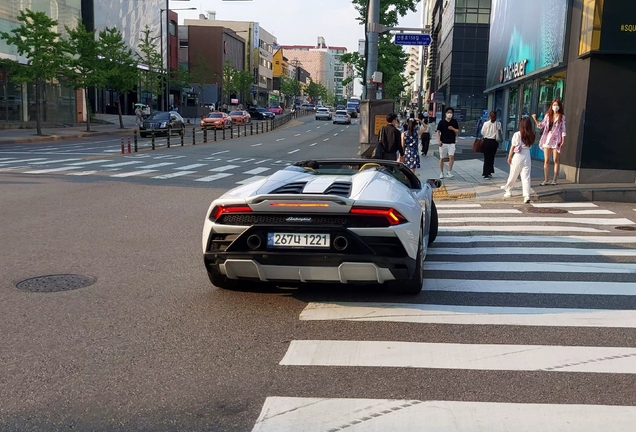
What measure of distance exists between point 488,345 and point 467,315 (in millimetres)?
824

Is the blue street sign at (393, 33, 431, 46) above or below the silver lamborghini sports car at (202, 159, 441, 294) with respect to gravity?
above

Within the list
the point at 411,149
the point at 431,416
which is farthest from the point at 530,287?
the point at 411,149

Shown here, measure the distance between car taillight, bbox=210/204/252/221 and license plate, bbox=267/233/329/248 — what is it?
34 centimetres

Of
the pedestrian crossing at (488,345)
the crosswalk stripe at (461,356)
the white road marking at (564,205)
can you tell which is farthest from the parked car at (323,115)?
the crosswalk stripe at (461,356)

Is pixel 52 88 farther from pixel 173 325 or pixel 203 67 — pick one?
pixel 173 325

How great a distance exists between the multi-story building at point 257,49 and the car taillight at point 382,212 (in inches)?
4736

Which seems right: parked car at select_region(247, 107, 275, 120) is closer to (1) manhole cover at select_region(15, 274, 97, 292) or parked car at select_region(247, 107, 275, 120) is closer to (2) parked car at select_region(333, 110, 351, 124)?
(2) parked car at select_region(333, 110, 351, 124)

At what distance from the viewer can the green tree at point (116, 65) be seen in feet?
152

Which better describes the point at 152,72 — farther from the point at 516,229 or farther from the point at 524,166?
the point at 516,229

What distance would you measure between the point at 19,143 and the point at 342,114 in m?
47.6

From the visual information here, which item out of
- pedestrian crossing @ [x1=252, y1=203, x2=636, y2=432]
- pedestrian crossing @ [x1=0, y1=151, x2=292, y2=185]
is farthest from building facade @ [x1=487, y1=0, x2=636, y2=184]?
pedestrian crossing @ [x1=0, y1=151, x2=292, y2=185]

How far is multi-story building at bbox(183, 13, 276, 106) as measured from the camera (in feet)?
426

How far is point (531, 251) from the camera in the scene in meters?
8.94

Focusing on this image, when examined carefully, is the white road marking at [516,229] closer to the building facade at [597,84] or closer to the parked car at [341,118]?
the building facade at [597,84]
